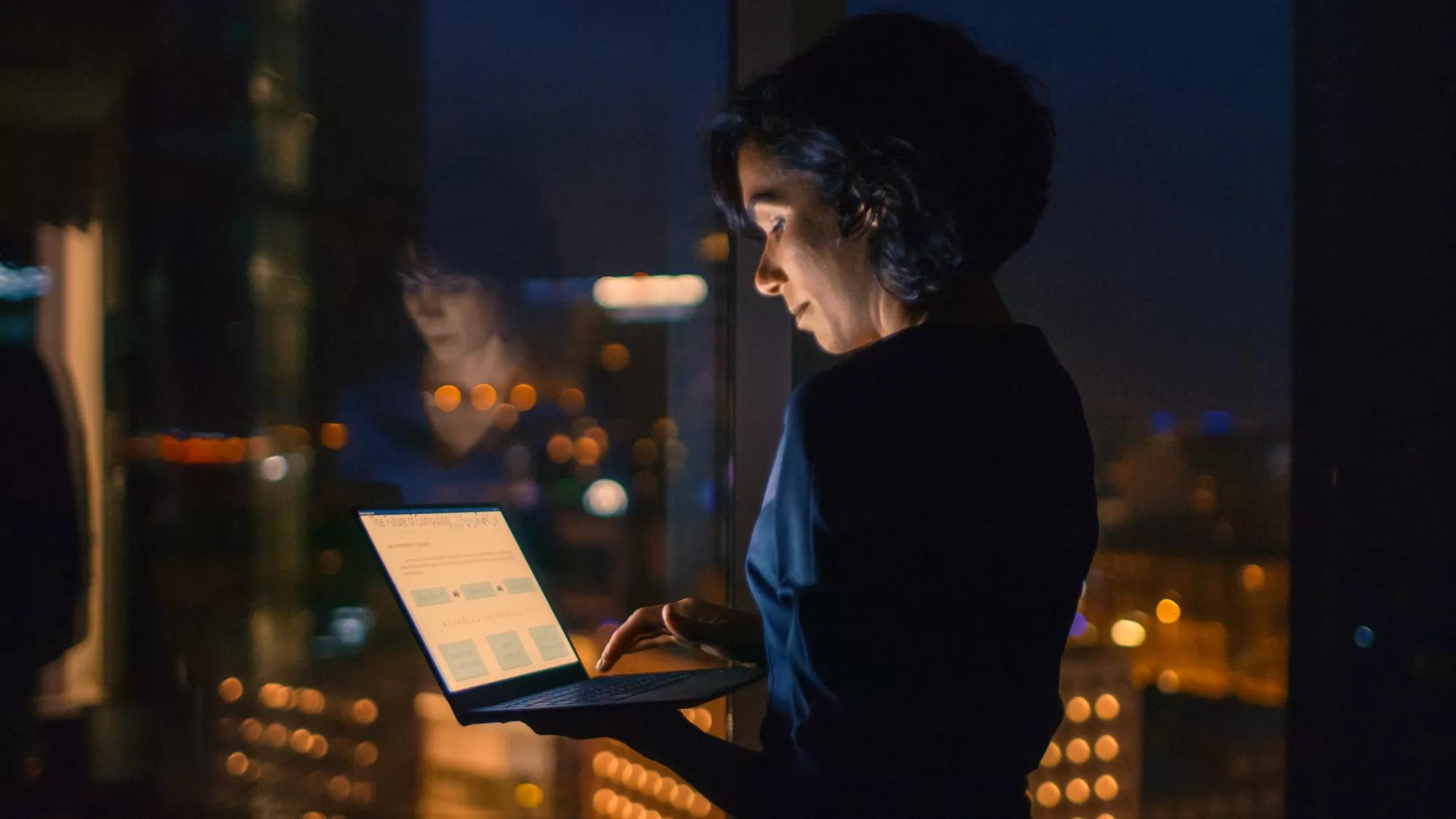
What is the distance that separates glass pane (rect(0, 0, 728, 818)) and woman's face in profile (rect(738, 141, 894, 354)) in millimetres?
238

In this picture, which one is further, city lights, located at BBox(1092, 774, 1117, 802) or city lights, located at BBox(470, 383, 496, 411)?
city lights, located at BBox(470, 383, 496, 411)

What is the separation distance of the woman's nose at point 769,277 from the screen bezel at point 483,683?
463 millimetres

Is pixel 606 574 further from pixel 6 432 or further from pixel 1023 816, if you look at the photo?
pixel 1023 816

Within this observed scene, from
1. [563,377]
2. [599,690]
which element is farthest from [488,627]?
[563,377]

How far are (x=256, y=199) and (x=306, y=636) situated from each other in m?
0.84

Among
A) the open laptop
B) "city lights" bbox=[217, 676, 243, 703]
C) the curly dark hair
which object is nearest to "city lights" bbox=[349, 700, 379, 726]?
"city lights" bbox=[217, 676, 243, 703]

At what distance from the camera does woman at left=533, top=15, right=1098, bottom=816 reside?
0.85 metres

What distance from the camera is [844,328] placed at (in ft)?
3.59

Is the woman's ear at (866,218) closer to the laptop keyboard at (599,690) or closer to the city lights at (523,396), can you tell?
the laptop keyboard at (599,690)

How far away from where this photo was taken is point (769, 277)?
3.74 ft

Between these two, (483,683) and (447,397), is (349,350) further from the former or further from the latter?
(483,683)

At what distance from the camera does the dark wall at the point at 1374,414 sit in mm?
1443

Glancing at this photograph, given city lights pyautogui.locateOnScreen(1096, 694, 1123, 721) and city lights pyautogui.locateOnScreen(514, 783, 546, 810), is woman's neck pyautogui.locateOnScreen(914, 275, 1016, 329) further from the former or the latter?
city lights pyautogui.locateOnScreen(514, 783, 546, 810)

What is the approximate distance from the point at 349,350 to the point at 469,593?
0.86 metres
